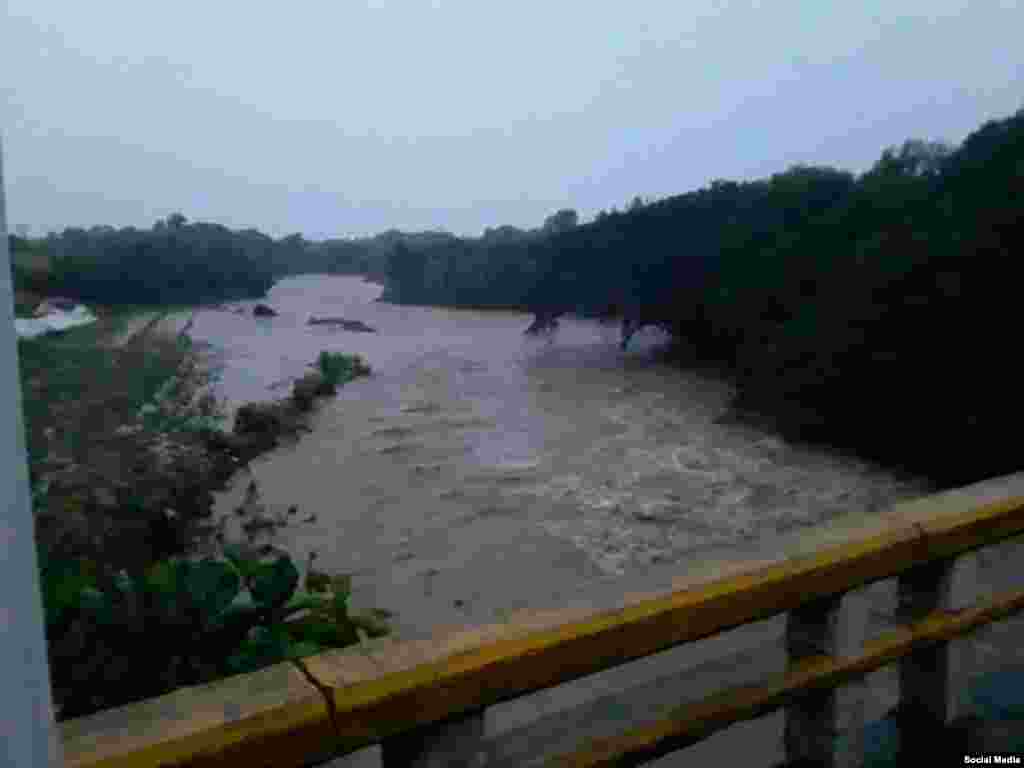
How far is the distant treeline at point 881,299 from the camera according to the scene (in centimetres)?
1181

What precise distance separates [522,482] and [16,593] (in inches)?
495

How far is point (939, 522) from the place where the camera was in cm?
173

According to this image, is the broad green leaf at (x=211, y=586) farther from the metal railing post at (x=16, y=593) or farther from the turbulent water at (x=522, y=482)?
the metal railing post at (x=16, y=593)

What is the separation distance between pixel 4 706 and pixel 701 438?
15.5m

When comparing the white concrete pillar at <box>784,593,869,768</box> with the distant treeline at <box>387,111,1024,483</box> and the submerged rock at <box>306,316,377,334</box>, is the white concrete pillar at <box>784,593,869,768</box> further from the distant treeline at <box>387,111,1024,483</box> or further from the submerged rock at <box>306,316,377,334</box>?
the submerged rock at <box>306,316,377,334</box>

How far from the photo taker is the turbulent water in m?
9.37

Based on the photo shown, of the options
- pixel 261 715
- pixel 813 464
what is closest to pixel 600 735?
pixel 261 715

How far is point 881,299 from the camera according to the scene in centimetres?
1328

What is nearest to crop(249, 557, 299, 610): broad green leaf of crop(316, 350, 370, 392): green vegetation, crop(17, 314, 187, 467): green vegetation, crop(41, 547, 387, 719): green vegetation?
crop(41, 547, 387, 719): green vegetation

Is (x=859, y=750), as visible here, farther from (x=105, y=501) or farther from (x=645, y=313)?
(x=645, y=313)

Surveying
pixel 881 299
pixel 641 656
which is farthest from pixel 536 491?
pixel 641 656

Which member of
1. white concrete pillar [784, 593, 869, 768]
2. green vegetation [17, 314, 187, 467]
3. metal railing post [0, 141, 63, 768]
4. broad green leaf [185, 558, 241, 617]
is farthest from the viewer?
green vegetation [17, 314, 187, 467]

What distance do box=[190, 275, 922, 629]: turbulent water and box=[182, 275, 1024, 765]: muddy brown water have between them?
0.04m

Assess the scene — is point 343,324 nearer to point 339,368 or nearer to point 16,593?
point 339,368
